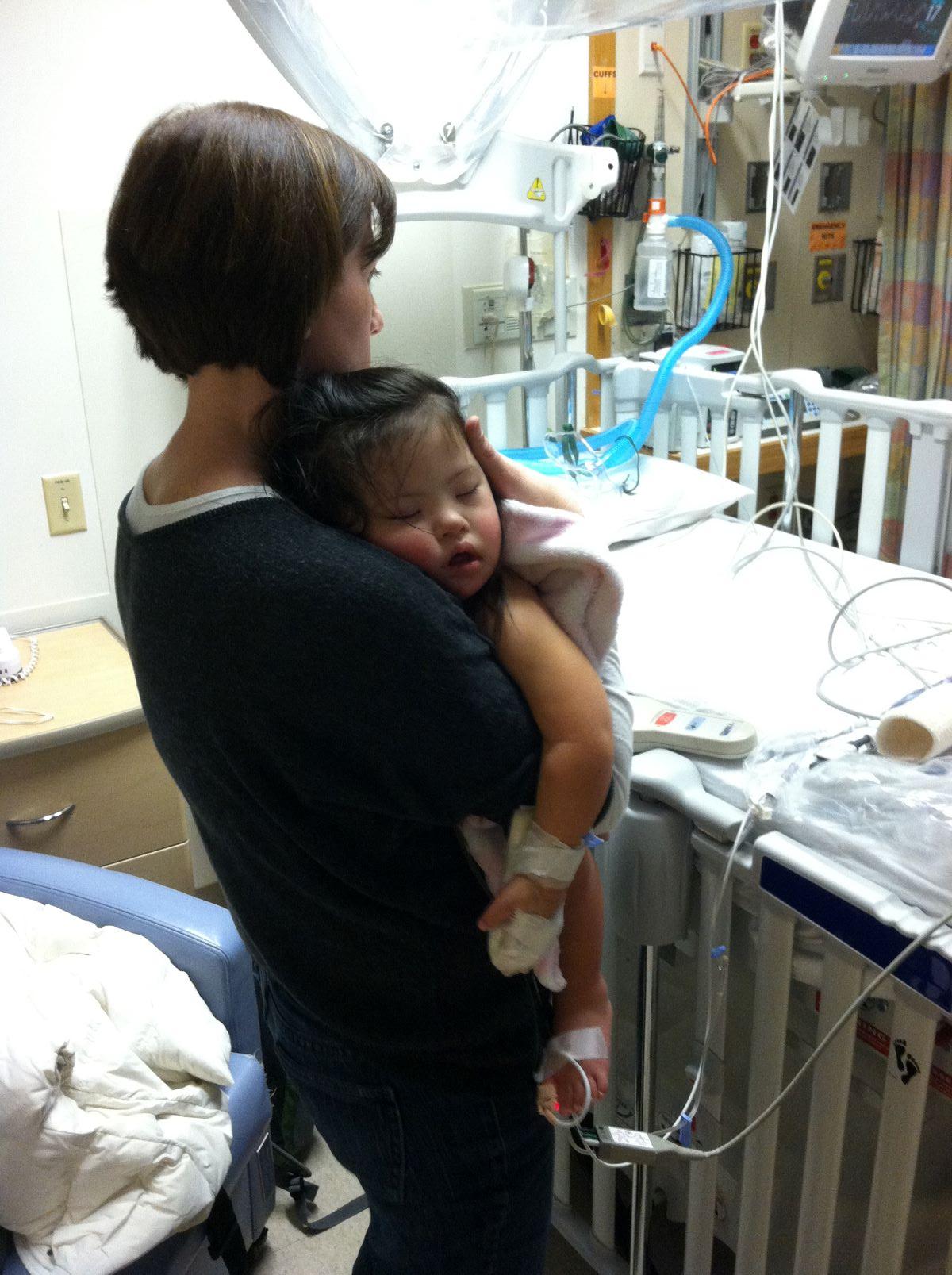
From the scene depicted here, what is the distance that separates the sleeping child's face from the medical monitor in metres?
1.29

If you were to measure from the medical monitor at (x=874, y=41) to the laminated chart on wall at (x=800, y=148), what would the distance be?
0.17 feet

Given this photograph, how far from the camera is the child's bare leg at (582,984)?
2.74 ft

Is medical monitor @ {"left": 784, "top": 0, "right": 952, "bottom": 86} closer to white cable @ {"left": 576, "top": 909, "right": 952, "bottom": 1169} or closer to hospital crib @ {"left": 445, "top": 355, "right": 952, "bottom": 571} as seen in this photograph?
hospital crib @ {"left": 445, "top": 355, "right": 952, "bottom": 571}

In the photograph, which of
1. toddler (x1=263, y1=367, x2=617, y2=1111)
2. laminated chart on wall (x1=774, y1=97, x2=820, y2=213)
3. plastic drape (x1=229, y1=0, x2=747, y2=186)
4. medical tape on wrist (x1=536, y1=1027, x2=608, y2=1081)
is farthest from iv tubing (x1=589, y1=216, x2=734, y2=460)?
medical tape on wrist (x1=536, y1=1027, x2=608, y2=1081)

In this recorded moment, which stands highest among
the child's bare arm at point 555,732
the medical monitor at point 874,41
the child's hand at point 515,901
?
the medical monitor at point 874,41

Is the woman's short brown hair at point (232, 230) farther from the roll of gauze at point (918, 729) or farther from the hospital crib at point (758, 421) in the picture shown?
the hospital crib at point (758, 421)

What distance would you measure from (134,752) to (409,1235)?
1056 millimetres

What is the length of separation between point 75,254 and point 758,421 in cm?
128

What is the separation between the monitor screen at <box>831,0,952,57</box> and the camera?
5.34 feet

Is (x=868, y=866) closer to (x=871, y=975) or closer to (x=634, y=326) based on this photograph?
(x=871, y=975)

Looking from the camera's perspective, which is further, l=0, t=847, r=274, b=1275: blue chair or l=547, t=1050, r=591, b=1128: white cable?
l=0, t=847, r=274, b=1275: blue chair

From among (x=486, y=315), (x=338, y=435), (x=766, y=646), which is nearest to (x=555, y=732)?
(x=338, y=435)

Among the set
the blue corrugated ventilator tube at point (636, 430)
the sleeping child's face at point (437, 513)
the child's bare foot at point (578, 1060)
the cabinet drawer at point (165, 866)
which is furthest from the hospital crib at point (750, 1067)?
the blue corrugated ventilator tube at point (636, 430)

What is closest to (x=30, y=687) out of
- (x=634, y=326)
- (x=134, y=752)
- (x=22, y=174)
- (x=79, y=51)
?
(x=134, y=752)
